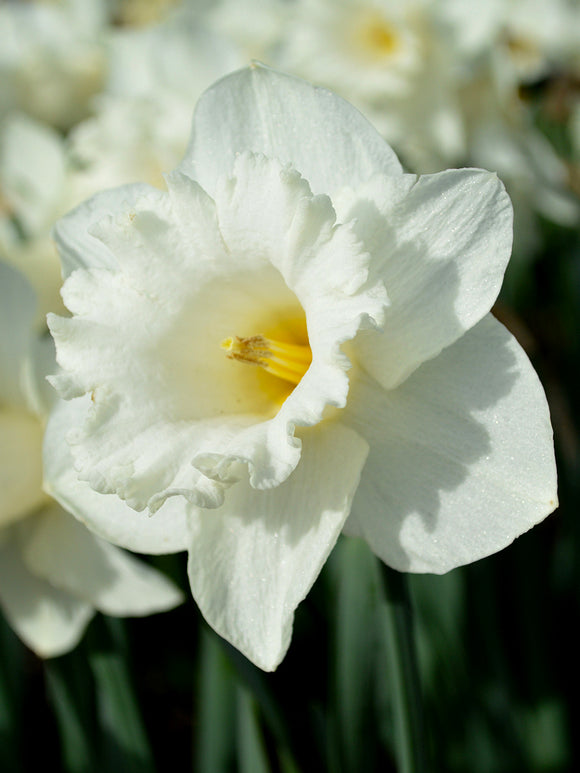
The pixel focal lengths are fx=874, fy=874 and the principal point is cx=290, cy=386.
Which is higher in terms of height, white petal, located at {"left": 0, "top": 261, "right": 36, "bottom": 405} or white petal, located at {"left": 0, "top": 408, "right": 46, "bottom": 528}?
white petal, located at {"left": 0, "top": 261, "right": 36, "bottom": 405}

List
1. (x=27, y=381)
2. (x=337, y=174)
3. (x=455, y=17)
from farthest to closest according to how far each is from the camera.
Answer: (x=455, y=17)
(x=27, y=381)
(x=337, y=174)

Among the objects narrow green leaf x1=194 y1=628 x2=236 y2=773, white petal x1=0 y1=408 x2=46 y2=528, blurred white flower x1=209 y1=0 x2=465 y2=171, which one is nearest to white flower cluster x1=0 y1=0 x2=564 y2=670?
white petal x1=0 y1=408 x2=46 y2=528

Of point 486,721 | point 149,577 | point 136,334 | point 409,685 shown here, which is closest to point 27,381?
point 149,577

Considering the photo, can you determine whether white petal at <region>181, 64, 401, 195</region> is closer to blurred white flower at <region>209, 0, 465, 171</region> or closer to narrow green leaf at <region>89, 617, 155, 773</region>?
narrow green leaf at <region>89, 617, 155, 773</region>

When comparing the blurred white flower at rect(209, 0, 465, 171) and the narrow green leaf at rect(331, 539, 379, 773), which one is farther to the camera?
the blurred white flower at rect(209, 0, 465, 171)

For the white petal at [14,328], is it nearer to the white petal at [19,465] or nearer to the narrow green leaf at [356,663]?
the white petal at [19,465]

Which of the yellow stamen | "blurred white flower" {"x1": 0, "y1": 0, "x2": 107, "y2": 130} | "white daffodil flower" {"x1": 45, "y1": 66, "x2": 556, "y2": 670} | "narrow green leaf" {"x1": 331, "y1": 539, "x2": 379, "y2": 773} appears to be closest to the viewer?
"white daffodil flower" {"x1": 45, "y1": 66, "x2": 556, "y2": 670}

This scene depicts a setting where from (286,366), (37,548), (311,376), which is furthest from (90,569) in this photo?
(311,376)

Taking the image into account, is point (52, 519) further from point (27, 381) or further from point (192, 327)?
point (192, 327)
